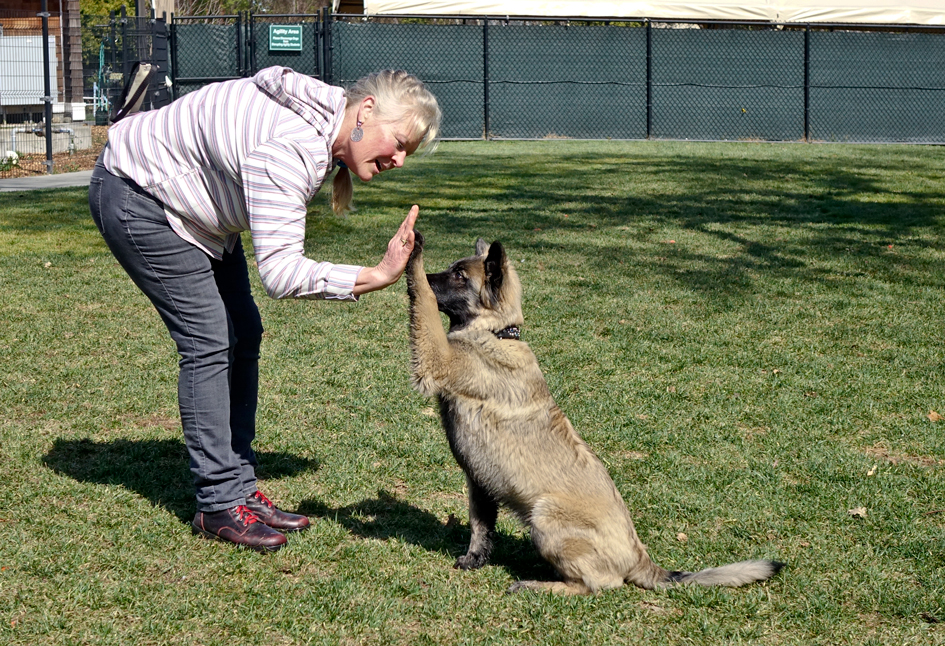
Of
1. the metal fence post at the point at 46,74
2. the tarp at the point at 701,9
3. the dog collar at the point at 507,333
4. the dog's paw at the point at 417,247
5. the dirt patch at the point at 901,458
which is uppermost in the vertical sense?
the tarp at the point at 701,9

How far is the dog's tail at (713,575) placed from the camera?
3.51 m

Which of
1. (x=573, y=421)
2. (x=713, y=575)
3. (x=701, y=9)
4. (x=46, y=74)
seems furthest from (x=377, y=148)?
(x=701, y=9)

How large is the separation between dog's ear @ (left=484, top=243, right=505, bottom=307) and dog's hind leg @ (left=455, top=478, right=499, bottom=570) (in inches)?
30.9

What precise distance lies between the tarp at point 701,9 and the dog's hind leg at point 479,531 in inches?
819

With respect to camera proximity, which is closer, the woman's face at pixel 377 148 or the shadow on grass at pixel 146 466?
the woman's face at pixel 377 148

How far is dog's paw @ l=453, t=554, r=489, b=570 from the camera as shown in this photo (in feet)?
12.5

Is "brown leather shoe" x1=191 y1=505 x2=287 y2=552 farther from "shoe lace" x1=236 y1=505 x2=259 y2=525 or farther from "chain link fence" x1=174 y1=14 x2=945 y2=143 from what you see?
"chain link fence" x1=174 y1=14 x2=945 y2=143

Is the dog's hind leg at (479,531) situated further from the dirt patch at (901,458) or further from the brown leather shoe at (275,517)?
the dirt patch at (901,458)

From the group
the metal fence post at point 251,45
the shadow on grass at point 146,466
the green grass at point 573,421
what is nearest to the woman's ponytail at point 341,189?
the green grass at point 573,421

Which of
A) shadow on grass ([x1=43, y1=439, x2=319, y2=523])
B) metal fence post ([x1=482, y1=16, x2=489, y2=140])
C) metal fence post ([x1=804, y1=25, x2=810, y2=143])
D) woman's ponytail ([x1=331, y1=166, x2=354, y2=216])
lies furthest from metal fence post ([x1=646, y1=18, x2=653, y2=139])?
woman's ponytail ([x1=331, y1=166, x2=354, y2=216])

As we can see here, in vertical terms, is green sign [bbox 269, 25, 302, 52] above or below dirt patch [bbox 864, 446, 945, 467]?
above

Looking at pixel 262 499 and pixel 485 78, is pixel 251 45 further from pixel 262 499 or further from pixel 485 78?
pixel 262 499

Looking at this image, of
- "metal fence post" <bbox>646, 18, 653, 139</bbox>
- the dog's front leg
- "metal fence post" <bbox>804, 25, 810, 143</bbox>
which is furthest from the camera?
"metal fence post" <bbox>804, 25, 810, 143</bbox>

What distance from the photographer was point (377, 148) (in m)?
3.32
